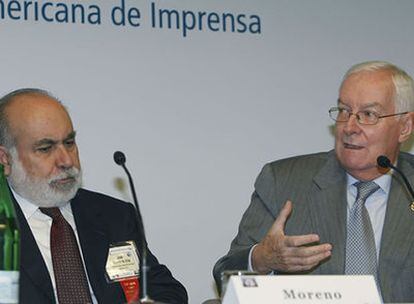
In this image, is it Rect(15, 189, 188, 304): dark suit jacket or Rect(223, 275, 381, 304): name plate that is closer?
Rect(223, 275, 381, 304): name plate

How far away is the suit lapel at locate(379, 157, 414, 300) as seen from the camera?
405cm

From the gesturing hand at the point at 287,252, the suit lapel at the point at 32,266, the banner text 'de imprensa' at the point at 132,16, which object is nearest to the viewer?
the gesturing hand at the point at 287,252

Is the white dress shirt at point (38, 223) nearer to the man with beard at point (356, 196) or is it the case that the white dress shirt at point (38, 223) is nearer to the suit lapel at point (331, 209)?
the man with beard at point (356, 196)

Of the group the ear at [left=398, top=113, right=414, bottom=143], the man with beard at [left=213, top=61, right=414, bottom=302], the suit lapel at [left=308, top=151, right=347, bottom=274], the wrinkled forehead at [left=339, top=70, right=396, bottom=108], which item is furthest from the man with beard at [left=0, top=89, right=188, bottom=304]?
the ear at [left=398, top=113, right=414, bottom=143]

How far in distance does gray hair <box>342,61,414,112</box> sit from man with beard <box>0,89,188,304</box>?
4.23 ft

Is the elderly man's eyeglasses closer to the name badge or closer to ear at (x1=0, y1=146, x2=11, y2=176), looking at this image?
the name badge

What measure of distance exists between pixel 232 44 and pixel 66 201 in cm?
141

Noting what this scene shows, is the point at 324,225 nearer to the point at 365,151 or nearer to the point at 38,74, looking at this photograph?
the point at 365,151

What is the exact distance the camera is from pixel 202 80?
4.98 metres

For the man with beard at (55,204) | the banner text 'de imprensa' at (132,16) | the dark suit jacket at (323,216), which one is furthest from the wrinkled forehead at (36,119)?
the dark suit jacket at (323,216)

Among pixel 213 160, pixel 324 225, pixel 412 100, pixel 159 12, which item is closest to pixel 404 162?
pixel 412 100

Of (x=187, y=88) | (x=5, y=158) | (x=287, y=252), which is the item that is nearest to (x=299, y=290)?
(x=287, y=252)

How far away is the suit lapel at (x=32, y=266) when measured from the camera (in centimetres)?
386

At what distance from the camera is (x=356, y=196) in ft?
14.1
